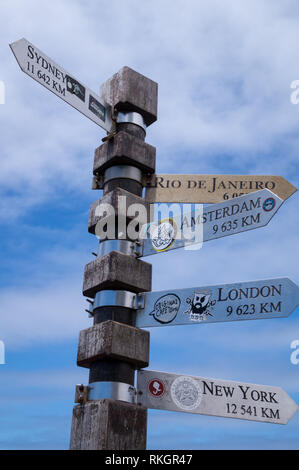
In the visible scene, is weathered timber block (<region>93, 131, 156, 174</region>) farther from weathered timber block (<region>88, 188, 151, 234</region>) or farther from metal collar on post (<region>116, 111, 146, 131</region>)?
weathered timber block (<region>88, 188, 151, 234</region>)

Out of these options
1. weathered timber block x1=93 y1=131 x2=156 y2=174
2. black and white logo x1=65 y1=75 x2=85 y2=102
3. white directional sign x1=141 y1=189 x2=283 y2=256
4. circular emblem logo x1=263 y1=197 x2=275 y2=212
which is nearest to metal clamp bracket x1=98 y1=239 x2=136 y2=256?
white directional sign x1=141 y1=189 x2=283 y2=256

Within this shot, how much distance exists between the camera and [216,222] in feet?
15.4

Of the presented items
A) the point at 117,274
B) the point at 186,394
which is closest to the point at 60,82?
the point at 117,274

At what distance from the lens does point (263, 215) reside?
14.6 feet

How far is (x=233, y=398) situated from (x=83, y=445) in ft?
4.16

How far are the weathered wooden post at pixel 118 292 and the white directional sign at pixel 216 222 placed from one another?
0.82ft

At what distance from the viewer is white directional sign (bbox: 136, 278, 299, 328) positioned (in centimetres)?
414

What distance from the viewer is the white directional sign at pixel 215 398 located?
164 inches

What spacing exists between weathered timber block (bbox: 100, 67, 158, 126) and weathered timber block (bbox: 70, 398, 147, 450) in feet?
9.90

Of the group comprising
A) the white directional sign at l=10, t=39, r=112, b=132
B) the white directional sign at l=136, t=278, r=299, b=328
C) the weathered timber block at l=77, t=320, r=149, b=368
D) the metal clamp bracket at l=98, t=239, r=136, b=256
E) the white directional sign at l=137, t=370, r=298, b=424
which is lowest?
the white directional sign at l=137, t=370, r=298, b=424

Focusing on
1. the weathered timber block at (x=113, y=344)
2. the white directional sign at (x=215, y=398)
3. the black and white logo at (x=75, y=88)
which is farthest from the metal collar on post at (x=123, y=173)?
the white directional sign at (x=215, y=398)

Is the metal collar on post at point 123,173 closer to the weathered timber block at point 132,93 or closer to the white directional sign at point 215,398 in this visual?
the weathered timber block at point 132,93
